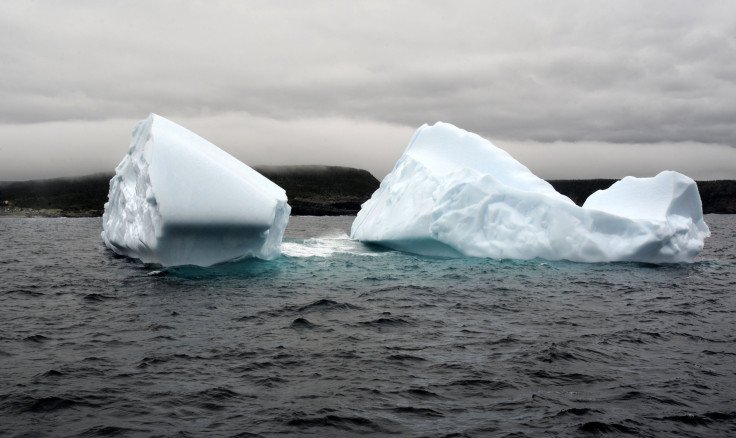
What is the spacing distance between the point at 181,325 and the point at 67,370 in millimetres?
2507

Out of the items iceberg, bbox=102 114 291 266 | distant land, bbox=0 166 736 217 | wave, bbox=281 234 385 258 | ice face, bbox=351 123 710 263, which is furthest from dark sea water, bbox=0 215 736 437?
distant land, bbox=0 166 736 217

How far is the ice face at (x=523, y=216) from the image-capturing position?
19.0m

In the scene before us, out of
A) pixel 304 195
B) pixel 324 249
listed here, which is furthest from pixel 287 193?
pixel 324 249

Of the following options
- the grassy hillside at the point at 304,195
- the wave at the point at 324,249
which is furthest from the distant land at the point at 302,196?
the wave at the point at 324,249

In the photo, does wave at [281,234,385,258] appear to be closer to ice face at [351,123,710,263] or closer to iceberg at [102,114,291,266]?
ice face at [351,123,710,263]

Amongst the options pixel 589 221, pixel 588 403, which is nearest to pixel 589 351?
pixel 588 403

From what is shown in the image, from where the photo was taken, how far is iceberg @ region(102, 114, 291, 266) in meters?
14.9

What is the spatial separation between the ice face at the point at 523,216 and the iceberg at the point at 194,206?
596 cm

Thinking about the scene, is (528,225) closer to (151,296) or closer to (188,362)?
(151,296)

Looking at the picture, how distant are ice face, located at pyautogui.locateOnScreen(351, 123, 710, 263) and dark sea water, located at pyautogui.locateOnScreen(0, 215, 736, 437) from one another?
4.27m

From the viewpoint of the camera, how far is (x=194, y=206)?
1477 cm

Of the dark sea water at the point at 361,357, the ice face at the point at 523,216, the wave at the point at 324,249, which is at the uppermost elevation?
the ice face at the point at 523,216

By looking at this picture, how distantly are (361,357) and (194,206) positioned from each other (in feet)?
27.5

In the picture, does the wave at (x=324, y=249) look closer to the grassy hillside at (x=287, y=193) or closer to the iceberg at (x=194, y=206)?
the iceberg at (x=194, y=206)
